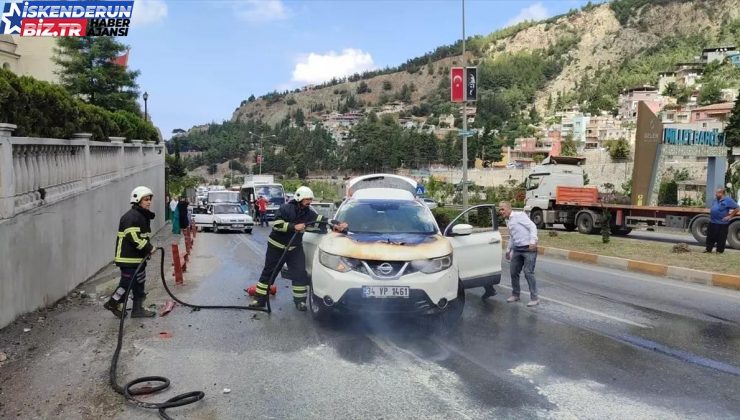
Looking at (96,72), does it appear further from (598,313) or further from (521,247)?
(598,313)

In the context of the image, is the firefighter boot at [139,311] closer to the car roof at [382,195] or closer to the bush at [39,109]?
the car roof at [382,195]

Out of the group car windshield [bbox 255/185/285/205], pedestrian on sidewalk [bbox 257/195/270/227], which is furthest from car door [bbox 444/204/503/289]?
car windshield [bbox 255/185/285/205]

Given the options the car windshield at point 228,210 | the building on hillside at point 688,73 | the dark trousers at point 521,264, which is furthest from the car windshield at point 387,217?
the building on hillside at point 688,73

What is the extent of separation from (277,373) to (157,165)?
24640 mm

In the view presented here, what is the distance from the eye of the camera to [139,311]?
746cm

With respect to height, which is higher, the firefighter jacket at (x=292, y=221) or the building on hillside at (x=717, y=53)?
the building on hillside at (x=717, y=53)

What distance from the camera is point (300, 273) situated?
8031 mm

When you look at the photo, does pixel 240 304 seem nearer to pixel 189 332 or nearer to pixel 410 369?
pixel 189 332

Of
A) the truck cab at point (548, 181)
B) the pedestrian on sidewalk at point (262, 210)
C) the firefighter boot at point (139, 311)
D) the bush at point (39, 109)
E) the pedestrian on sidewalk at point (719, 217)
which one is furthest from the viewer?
the pedestrian on sidewalk at point (262, 210)

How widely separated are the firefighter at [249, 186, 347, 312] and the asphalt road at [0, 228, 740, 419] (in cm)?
29

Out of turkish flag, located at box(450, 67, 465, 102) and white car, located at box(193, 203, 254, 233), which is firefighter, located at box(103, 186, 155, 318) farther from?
turkish flag, located at box(450, 67, 465, 102)

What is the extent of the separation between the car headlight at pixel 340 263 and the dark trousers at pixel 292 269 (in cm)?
136

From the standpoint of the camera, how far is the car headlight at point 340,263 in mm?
6480

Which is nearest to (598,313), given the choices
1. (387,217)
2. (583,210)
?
(387,217)
